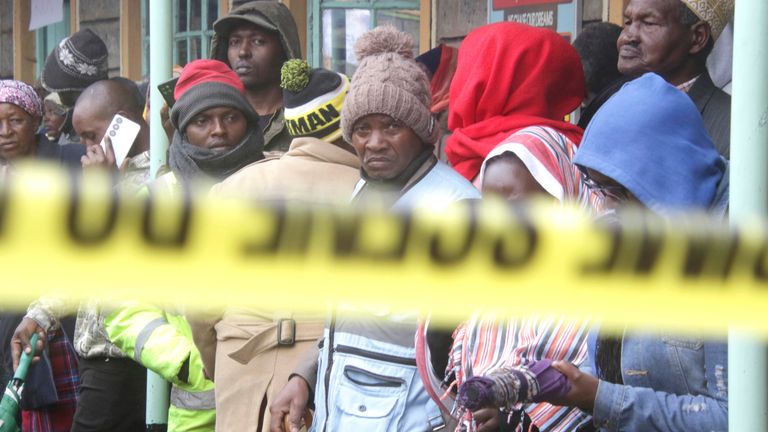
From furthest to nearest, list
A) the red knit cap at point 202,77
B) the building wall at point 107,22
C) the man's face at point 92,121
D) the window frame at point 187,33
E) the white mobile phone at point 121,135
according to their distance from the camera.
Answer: the building wall at point 107,22 → the window frame at point 187,33 → the man's face at point 92,121 → the white mobile phone at point 121,135 → the red knit cap at point 202,77

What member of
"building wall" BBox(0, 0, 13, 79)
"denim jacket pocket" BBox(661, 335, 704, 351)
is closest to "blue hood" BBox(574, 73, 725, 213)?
"denim jacket pocket" BBox(661, 335, 704, 351)

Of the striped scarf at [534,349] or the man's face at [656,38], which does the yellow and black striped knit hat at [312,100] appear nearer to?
the man's face at [656,38]

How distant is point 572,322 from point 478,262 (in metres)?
1.62

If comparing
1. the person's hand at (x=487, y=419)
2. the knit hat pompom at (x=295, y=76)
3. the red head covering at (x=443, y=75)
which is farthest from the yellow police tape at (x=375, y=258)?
the red head covering at (x=443, y=75)

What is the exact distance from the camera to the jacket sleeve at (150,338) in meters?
3.64

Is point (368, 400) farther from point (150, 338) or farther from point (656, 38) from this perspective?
point (656, 38)

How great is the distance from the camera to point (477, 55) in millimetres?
3445

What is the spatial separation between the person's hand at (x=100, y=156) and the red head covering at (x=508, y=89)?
161 centimetres

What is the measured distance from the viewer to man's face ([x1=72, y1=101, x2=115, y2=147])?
4801 mm

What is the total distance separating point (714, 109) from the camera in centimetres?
326

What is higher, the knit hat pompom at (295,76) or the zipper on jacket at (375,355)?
the knit hat pompom at (295,76)

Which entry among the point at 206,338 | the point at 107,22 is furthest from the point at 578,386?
the point at 107,22

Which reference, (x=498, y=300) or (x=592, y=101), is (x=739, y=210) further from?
(x=592, y=101)

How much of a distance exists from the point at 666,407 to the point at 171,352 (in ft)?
6.25
